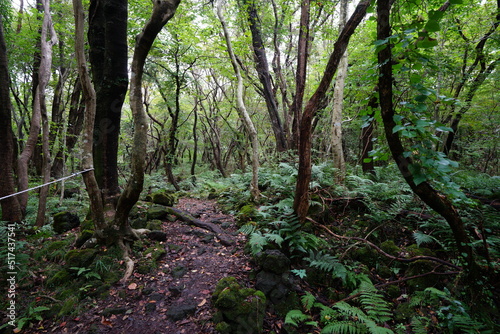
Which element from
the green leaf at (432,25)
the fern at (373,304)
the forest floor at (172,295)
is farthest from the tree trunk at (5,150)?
the green leaf at (432,25)

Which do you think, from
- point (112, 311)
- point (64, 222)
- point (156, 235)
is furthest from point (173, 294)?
point (64, 222)

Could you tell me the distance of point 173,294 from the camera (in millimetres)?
3375

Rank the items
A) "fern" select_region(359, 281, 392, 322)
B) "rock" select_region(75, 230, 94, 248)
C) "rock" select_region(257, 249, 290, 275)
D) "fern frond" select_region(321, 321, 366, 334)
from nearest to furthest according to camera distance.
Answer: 1. "fern frond" select_region(321, 321, 366, 334)
2. "fern" select_region(359, 281, 392, 322)
3. "rock" select_region(257, 249, 290, 275)
4. "rock" select_region(75, 230, 94, 248)

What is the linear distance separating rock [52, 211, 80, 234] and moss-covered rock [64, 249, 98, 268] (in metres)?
1.69

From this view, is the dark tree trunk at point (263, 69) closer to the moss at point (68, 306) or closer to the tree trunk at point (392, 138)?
the tree trunk at point (392, 138)

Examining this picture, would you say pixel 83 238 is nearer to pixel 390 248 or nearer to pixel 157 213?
pixel 157 213

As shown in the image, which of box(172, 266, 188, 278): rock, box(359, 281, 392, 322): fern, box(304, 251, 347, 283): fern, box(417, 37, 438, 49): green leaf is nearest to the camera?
box(417, 37, 438, 49): green leaf

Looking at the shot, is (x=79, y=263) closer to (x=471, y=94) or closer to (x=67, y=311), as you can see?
(x=67, y=311)

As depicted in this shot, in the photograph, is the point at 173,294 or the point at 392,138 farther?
the point at 173,294

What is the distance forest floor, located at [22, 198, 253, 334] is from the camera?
2836 mm

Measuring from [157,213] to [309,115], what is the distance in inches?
165

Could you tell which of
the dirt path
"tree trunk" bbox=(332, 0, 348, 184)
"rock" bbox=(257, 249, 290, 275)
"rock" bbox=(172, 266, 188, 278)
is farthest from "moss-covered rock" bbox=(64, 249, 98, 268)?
"tree trunk" bbox=(332, 0, 348, 184)

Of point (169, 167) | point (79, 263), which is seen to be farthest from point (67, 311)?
point (169, 167)

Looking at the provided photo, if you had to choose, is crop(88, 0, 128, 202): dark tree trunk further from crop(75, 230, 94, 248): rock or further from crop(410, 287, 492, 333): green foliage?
crop(410, 287, 492, 333): green foliage
